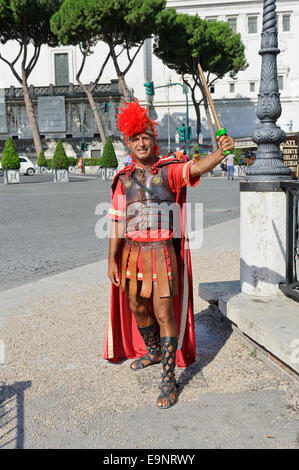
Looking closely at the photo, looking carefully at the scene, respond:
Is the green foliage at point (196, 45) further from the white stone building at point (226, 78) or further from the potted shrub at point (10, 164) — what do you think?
the potted shrub at point (10, 164)

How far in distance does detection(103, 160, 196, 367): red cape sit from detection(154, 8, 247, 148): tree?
38077mm

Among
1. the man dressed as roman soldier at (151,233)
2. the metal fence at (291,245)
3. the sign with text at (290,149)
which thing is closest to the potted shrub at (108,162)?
the sign with text at (290,149)

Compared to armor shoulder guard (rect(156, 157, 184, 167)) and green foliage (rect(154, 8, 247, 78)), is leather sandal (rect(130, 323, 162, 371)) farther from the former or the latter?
green foliage (rect(154, 8, 247, 78))

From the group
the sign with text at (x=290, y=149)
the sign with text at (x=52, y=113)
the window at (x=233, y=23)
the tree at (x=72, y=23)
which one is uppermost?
the window at (x=233, y=23)

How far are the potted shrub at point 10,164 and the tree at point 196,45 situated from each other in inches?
728

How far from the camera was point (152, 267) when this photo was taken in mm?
3105

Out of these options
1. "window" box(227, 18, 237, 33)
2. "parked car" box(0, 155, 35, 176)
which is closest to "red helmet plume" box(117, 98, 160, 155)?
"parked car" box(0, 155, 35, 176)

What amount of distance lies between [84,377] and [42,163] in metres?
36.0

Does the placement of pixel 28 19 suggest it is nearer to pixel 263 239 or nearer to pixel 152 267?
pixel 263 239

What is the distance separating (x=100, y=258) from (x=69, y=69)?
51.1 meters

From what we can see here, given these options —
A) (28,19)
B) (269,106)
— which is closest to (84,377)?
(269,106)

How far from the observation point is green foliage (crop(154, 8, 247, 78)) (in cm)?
4122

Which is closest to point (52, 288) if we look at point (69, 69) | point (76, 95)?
point (76, 95)

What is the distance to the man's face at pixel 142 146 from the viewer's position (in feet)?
10.4
